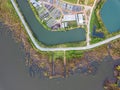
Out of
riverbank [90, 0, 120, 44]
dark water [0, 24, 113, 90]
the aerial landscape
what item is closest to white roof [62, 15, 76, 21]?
the aerial landscape

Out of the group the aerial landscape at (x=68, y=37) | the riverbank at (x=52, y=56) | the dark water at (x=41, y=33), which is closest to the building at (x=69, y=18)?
the aerial landscape at (x=68, y=37)

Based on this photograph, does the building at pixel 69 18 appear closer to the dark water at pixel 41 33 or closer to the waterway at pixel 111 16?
the dark water at pixel 41 33

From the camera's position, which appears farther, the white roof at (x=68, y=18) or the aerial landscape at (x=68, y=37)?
the white roof at (x=68, y=18)

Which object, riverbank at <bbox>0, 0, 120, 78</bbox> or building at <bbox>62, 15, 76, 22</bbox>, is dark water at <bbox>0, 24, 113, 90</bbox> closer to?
riverbank at <bbox>0, 0, 120, 78</bbox>

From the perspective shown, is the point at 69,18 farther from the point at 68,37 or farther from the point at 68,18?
the point at 68,37

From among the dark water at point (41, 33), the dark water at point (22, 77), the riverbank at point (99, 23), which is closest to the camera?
the riverbank at point (99, 23)

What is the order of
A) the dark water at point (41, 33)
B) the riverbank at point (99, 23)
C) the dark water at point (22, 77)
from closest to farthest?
1. the riverbank at point (99, 23)
2. the dark water at point (22, 77)
3. the dark water at point (41, 33)

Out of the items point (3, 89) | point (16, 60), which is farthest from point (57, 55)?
point (3, 89)

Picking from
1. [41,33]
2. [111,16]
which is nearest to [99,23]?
[111,16]
